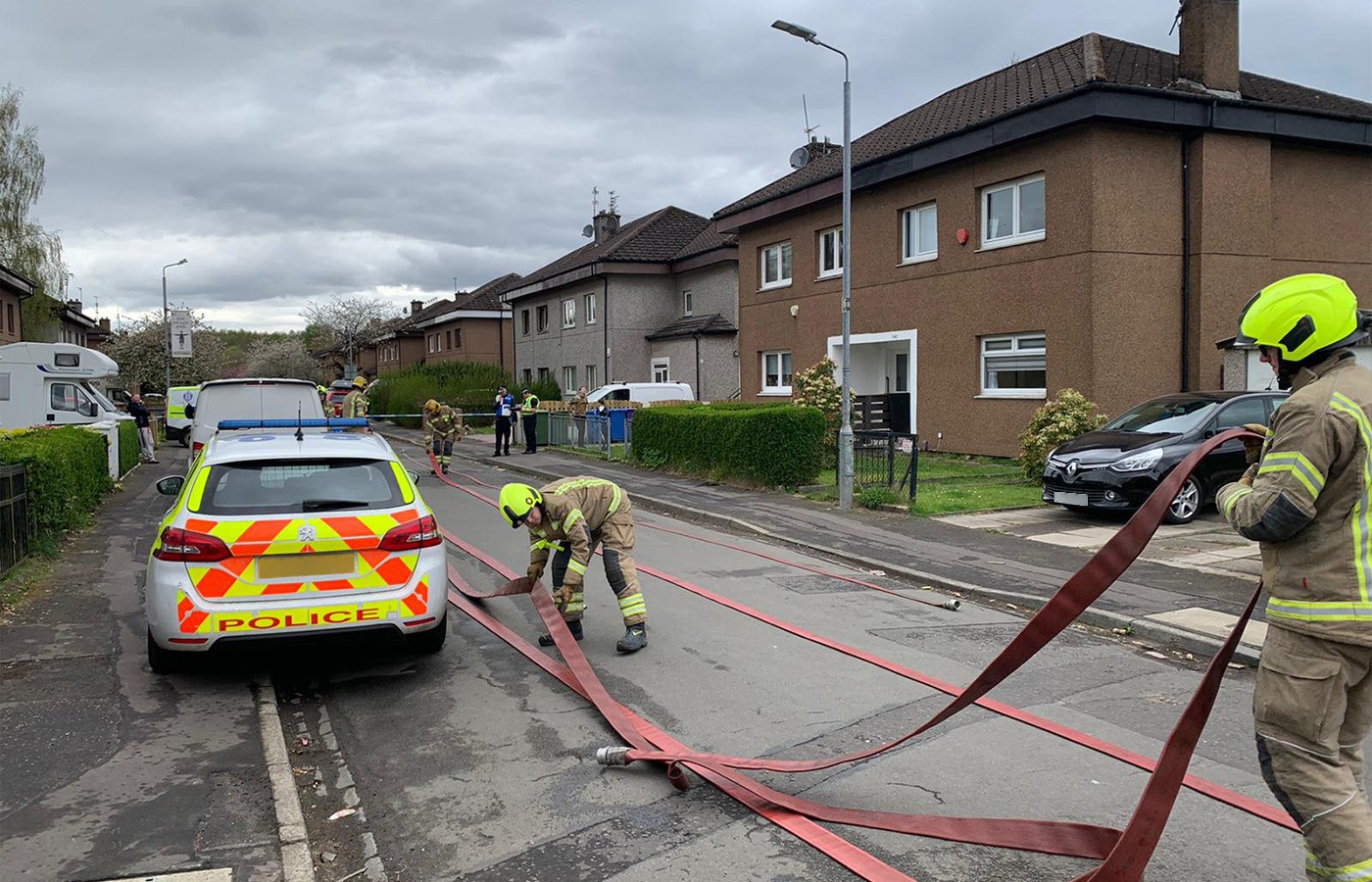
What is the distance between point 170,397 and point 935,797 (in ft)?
114

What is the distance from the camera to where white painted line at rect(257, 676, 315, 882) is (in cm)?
393

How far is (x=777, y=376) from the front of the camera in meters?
26.5

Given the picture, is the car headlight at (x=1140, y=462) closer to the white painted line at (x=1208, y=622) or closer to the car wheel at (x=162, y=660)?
the white painted line at (x=1208, y=622)

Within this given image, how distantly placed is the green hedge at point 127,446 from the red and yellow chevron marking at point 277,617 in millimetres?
17405

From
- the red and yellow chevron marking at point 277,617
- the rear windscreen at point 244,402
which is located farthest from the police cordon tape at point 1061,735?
the rear windscreen at point 244,402

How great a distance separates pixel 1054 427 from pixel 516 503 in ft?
35.5

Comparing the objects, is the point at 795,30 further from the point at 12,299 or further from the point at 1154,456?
the point at 12,299

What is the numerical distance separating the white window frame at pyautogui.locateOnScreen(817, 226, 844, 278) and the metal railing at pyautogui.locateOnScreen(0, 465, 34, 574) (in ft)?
56.8

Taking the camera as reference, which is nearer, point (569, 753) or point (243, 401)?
point (569, 753)

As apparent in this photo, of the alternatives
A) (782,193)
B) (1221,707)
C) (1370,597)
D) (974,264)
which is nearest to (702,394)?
(782,193)

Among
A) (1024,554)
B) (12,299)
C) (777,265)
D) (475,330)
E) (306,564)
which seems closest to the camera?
(306,564)

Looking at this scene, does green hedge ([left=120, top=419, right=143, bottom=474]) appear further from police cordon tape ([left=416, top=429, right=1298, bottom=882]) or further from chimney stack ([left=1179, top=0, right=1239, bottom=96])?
chimney stack ([left=1179, top=0, right=1239, bottom=96])

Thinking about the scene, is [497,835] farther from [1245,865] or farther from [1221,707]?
[1221,707]

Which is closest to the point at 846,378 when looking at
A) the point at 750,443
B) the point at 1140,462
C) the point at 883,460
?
the point at 883,460
